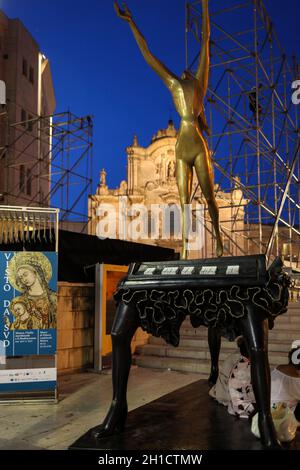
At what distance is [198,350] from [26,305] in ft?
11.2

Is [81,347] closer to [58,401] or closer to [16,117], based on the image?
[58,401]

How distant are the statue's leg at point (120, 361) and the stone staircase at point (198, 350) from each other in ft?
13.8

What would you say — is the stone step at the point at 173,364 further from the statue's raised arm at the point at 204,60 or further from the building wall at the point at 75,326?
the statue's raised arm at the point at 204,60

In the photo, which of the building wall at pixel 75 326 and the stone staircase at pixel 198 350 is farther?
the building wall at pixel 75 326

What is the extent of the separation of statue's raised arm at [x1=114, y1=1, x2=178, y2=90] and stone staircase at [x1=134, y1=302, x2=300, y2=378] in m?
4.81

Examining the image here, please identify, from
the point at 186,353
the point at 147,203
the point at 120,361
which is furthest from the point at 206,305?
the point at 147,203

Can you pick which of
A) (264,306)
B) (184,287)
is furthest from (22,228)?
(264,306)

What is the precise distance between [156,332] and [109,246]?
622 cm

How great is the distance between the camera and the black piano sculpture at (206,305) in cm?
295

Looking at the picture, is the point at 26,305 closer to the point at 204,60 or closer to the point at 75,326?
the point at 75,326

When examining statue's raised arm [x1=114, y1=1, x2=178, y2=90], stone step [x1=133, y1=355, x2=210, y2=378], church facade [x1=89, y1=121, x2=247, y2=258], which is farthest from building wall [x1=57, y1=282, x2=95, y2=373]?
church facade [x1=89, y1=121, x2=247, y2=258]

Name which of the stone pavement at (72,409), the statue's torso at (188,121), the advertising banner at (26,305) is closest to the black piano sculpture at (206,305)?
the statue's torso at (188,121)
